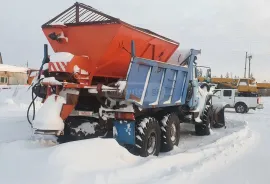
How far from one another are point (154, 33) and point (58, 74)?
8.73 feet

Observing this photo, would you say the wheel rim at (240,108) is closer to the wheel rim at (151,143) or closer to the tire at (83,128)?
the wheel rim at (151,143)

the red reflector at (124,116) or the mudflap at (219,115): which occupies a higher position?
the red reflector at (124,116)

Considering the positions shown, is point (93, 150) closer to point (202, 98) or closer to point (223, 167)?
point (223, 167)

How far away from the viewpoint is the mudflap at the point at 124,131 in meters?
6.52

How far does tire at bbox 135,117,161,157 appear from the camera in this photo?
6582 mm

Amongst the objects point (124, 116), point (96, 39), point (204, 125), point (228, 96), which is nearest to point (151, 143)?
point (124, 116)

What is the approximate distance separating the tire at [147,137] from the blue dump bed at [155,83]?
14.3 inches

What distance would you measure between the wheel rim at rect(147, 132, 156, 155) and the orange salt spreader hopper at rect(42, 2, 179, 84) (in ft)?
4.90

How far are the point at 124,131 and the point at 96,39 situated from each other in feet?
6.24

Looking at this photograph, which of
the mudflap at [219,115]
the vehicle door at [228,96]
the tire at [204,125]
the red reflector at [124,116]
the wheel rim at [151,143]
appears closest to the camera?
the red reflector at [124,116]

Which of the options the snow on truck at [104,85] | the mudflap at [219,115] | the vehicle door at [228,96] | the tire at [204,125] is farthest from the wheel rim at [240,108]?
the snow on truck at [104,85]

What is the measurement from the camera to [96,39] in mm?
6512

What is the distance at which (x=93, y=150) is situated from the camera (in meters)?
5.25

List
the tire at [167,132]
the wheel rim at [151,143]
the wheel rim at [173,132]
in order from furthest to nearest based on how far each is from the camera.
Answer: the wheel rim at [173,132] < the tire at [167,132] < the wheel rim at [151,143]
